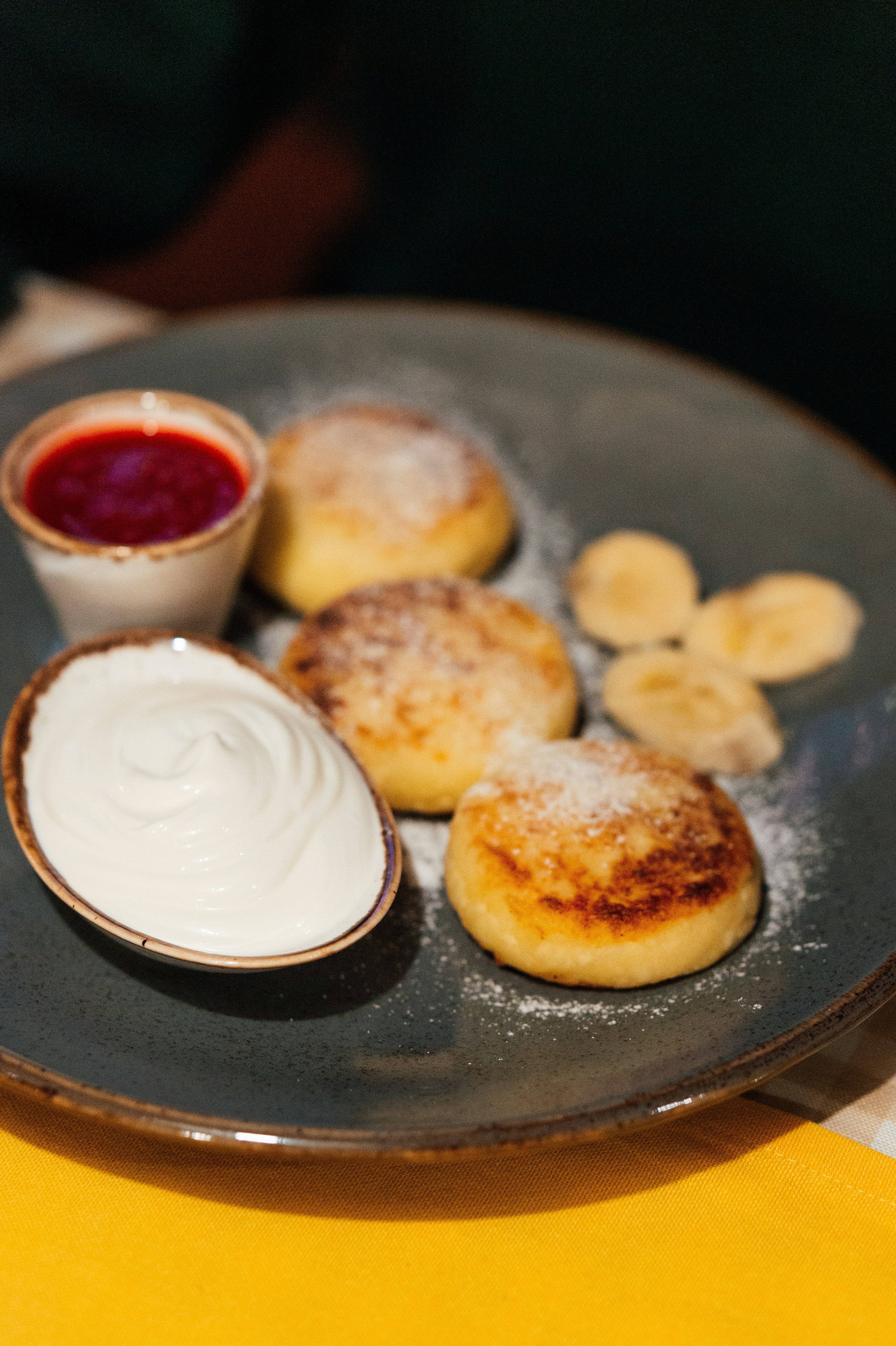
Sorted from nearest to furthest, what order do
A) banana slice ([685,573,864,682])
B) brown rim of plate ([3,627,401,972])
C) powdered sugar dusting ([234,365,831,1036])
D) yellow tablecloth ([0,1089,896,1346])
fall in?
yellow tablecloth ([0,1089,896,1346])
brown rim of plate ([3,627,401,972])
powdered sugar dusting ([234,365,831,1036])
banana slice ([685,573,864,682])

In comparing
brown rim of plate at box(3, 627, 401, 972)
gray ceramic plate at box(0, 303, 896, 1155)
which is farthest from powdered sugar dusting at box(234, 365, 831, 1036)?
brown rim of plate at box(3, 627, 401, 972)

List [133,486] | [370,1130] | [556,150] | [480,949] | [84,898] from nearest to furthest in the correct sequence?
[370,1130] → [84,898] → [480,949] → [133,486] → [556,150]

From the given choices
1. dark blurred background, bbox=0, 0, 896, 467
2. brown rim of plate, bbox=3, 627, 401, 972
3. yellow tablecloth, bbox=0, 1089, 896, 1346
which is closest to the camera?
yellow tablecloth, bbox=0, 1089, 896, 1346

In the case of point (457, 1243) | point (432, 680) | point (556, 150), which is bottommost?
point (457, 1243)

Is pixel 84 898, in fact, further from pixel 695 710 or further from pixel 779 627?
pixel 779 627

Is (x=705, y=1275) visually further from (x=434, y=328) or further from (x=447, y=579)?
(x=434, y=328)

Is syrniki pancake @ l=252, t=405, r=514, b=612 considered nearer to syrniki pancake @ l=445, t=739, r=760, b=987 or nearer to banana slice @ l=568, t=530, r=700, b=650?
banana slice @ l=568, t=530, r=700, b=650

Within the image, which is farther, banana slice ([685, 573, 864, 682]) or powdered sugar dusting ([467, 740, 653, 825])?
banana slice ([685, 573, 864, 682])

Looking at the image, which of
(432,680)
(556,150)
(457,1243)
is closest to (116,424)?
(432,680)
